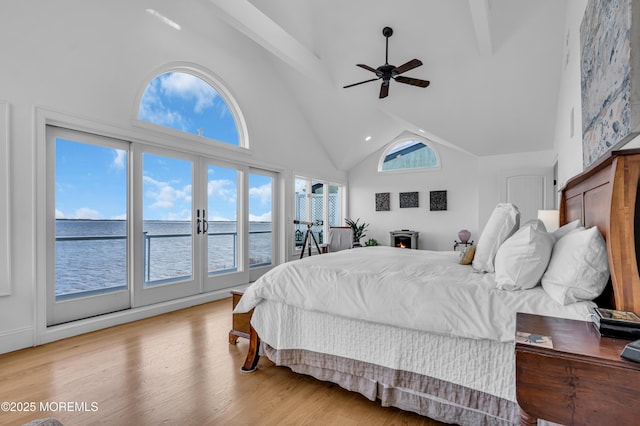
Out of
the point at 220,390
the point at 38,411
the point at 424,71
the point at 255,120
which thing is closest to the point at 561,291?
the point at 220,390

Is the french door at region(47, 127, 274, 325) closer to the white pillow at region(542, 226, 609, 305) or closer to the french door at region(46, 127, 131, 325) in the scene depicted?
the french door at region(46, 127, 131, 325)

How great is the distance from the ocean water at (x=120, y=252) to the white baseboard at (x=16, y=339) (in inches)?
16.6

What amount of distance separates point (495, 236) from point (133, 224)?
3.45 metres

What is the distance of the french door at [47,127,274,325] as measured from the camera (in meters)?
3.08

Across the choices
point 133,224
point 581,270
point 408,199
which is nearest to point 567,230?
point 581,270

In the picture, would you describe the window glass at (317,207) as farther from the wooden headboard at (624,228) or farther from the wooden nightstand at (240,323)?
the wooden headboard at (624,228)

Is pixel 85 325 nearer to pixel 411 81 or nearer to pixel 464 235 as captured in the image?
pixel 411 81

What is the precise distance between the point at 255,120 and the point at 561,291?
4532 millimetres

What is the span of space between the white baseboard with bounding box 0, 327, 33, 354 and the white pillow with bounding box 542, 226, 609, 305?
3.71 metres

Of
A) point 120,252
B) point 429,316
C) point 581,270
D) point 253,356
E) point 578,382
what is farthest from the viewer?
point 120,252

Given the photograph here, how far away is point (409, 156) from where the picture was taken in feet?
24.0

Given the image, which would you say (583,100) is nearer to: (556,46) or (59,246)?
(556,46)

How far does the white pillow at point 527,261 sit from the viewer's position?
157 cm

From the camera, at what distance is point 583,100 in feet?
7.69
